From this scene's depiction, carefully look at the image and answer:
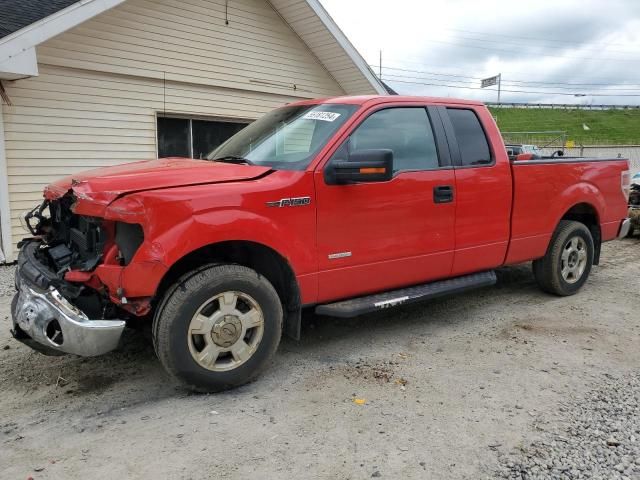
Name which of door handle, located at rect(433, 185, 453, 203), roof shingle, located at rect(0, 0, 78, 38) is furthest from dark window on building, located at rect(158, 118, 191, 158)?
door handle, located at rect(433, 185, 453, 203)

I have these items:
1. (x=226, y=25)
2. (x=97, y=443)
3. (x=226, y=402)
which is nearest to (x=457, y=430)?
(x=226, y=402)

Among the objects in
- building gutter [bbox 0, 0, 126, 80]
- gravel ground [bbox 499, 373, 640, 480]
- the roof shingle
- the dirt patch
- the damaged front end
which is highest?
the roof shingle

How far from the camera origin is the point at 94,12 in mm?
7176

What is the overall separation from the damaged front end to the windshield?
4.06 ft

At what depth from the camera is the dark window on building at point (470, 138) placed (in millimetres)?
4664

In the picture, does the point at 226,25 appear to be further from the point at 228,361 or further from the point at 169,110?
the point at 228,361

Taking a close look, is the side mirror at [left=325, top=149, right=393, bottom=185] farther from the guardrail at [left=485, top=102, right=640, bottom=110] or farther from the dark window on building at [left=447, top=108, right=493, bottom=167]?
the guardrail at [left=485, top=102, right=640, bottom=110]

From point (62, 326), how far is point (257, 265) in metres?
1.34

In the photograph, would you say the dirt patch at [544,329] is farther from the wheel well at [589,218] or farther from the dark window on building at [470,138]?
the dark window on building at [470,138]

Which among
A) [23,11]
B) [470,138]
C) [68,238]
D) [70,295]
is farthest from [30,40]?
[470,138]

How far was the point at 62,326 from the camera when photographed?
303cm

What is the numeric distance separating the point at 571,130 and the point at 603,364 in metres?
59.2

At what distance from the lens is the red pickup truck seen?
318 centimetres

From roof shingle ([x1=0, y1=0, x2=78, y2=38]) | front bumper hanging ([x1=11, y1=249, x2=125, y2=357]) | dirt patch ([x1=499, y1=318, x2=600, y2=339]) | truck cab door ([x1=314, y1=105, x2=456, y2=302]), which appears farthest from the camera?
roof shingle ([x1=0, y1=0, x2=78, y2=38])
